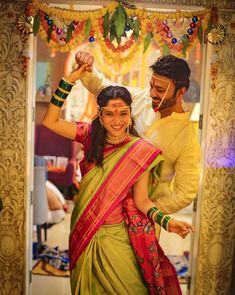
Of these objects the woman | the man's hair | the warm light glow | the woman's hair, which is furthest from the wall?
the woman's hair

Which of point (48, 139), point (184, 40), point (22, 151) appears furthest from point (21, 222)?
point (48, 139)

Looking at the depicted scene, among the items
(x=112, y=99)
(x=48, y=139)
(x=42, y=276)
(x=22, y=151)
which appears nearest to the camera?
(x=112, y=99)

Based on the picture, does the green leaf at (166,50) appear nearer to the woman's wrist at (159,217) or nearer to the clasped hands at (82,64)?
the clasped hands at (82,64)

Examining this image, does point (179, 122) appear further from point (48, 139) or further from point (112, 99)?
point (48, 139)

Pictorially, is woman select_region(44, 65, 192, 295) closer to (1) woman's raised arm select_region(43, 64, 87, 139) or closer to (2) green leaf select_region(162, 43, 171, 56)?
(1) woman's raised arm select_region(43, 64, 87, 139)

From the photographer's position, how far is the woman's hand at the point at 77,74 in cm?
255

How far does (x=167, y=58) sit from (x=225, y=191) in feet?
3.38

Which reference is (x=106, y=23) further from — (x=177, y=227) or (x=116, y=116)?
(x=177, y=227)

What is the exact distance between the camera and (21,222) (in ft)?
9.45

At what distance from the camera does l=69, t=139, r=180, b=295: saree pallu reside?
2.57m

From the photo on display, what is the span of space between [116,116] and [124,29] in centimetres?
58

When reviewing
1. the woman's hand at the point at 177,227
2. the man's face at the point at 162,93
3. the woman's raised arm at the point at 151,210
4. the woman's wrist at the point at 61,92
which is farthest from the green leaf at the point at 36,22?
the woman's hand at the point at 177,227

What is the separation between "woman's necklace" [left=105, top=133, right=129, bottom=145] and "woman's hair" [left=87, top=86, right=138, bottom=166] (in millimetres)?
33

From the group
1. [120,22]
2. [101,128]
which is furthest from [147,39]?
[101,128]
